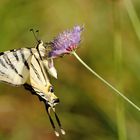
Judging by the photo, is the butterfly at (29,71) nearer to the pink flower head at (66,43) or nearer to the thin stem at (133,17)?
the pink flower head at (66,43)

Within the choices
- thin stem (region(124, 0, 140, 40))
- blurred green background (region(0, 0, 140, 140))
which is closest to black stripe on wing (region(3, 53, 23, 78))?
thin stem (region(124, 0, 140, 40))

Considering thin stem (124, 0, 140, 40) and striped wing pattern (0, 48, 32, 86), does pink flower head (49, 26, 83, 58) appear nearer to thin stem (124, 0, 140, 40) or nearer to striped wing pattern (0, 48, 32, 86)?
striped wing pattern (0, 48, 32, 86)

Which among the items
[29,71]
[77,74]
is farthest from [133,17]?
[77,74]

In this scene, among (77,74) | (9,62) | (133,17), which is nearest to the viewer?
(9,62)

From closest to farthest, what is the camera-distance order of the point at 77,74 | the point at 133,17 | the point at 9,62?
the point at 9,62 < the point at 133,17 < the point at 77,74

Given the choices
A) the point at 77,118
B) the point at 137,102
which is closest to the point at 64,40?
the point at 137,102

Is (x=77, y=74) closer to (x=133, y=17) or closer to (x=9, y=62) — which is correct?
(x=133, y=17)

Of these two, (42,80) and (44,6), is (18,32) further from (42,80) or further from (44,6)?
(42,80)
